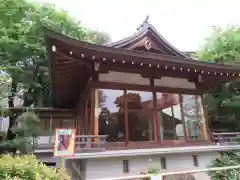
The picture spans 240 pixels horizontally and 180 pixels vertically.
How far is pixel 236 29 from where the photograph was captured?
12102 mm

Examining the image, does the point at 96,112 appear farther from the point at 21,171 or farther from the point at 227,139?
the point at 227,139

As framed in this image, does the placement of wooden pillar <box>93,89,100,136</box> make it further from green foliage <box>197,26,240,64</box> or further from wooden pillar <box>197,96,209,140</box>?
green foliage <box>197,26,240,64</box>

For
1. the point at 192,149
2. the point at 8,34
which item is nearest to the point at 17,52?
the point at 8,34

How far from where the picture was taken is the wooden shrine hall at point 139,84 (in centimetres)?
625

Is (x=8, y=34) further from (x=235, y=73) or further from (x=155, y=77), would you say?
(x=235, y=73)

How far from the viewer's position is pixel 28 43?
1388 centimetres

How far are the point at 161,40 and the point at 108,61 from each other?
292 centimetres

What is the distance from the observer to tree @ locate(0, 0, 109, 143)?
1328 centimetres

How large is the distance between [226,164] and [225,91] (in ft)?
17.8

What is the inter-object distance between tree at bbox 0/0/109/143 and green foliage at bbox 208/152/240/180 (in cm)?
1073

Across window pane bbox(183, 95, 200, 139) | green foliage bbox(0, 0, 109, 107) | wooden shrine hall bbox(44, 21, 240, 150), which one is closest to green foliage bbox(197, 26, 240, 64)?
wooden shrine hall bbox(44, 21, 240, 150)

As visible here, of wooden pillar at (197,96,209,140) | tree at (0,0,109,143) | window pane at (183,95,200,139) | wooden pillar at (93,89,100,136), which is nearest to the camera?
wooden pillar at (93,89,100,136)

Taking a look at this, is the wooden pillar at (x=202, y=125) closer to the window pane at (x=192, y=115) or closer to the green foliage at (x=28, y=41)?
the window pane at (x=192, y=115)

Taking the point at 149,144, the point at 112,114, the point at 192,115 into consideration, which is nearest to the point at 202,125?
the point at 192,115
